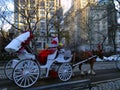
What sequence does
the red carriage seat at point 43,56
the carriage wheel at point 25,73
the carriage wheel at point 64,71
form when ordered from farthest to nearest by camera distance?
the carriage wheel at point 64,71 < the red carriage seat at point 43,56 < the carriage wheel at point 25,73

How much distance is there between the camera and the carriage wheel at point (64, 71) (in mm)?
14180

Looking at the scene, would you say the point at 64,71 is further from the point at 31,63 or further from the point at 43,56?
the point at 31,63

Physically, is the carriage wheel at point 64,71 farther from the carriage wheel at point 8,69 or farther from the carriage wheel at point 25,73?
the carriage wheel at point 8,69

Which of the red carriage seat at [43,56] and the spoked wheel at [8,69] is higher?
the red carriage seat at [43,56]

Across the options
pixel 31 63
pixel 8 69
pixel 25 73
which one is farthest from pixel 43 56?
pixel 8 69

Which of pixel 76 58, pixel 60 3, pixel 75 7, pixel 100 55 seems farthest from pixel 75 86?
pixel 75 7

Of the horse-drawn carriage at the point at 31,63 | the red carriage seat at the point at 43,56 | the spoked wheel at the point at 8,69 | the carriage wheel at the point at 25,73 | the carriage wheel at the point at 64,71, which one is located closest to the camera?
the carriage wheel at the point at 25,73

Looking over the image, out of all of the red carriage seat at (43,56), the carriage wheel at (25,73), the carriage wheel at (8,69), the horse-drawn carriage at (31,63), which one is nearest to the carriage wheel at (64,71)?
the horse-drawn carriage at (31,63)

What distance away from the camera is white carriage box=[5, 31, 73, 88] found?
12.1m

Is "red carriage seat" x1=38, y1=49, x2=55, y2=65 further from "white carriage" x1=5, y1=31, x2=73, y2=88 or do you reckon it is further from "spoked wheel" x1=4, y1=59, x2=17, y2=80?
"spoked wheel" x1=4, y1=59, x2=17, y2=80

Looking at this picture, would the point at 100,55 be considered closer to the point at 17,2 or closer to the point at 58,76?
the point at 58,76

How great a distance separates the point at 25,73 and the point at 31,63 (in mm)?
471

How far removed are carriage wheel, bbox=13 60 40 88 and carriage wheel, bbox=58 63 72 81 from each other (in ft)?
→ 6.06

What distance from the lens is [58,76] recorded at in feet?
47.2
